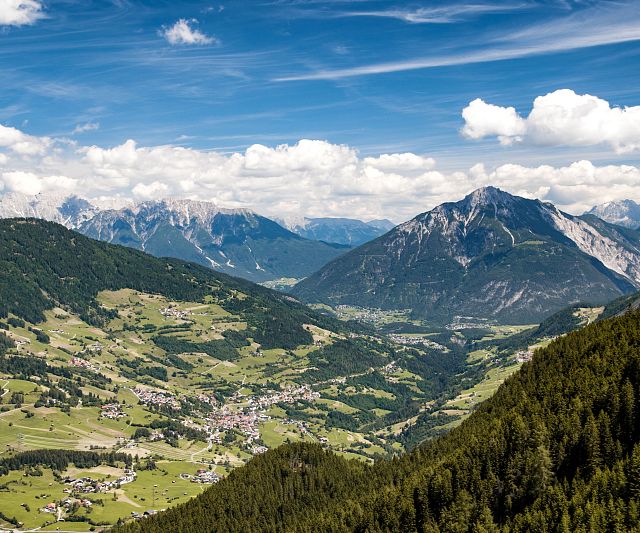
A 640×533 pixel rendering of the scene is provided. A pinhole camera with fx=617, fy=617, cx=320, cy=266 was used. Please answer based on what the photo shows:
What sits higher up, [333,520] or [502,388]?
[502,388]

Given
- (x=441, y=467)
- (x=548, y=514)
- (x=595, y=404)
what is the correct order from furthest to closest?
(x=441, y=467) → (x=595, y=404) → (x=548, y=514)

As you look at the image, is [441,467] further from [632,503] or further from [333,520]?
[632,503]

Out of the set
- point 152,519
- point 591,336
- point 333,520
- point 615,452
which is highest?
point 591,336

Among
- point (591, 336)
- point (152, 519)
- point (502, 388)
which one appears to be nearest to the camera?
point (591, 336)

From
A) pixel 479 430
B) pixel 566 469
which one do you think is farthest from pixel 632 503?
pixel 479 430

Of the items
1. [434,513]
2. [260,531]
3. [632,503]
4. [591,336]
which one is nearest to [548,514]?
[632,503]

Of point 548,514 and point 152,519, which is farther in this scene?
point 152,519
